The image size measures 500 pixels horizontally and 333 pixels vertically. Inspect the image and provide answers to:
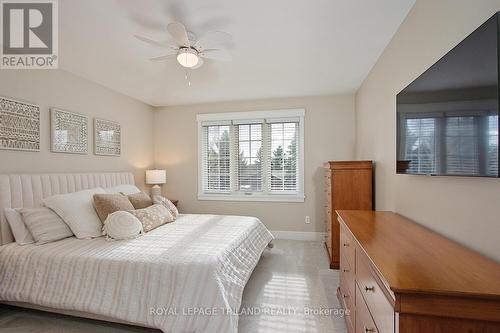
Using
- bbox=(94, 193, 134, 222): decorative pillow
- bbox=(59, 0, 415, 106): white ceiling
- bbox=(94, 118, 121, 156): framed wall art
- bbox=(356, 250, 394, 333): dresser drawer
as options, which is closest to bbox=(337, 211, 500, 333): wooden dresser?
bbox=(356, 250, 394, 333): dresser drawer

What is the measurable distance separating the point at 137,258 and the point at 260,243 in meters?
1.47

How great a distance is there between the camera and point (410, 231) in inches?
59.4

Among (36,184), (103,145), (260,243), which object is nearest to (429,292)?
(260,243)

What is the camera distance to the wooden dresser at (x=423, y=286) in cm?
75

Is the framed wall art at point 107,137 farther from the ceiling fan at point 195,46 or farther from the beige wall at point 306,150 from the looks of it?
the ceiling fan at point 195,46

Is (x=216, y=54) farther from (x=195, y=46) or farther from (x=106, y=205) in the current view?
(x=106, y=205)

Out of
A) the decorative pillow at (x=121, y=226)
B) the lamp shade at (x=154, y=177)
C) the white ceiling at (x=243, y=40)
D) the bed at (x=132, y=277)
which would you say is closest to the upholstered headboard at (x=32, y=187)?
the bed at (x=132, y=277)

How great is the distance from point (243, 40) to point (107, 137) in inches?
99.3

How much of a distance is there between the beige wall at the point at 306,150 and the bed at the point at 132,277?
78.5 inches

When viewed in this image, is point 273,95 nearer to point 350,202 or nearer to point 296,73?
point 296,73

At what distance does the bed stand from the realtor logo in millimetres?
1192

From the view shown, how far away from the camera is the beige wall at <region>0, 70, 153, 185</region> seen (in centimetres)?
244

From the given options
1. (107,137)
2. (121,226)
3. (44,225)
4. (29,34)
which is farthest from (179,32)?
(107,137)

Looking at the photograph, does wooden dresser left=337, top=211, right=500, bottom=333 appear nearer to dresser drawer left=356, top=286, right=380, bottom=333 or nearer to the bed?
dresser drawer left=356, top=286, right=380, bottom=333
